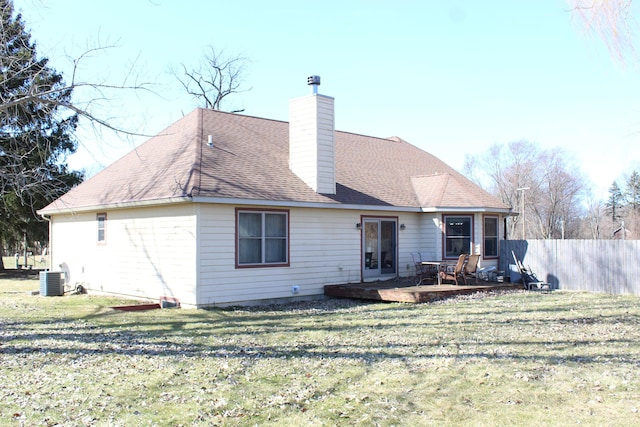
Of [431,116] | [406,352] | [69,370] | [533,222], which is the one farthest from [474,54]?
[533,222]

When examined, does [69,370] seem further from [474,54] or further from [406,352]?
[474,54]

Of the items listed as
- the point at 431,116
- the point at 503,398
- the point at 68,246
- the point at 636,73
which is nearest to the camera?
the point at 503,398

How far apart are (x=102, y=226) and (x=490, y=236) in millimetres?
11795

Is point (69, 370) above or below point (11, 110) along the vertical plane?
below

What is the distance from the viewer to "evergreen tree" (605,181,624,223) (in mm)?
74625

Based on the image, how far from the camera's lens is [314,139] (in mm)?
15219

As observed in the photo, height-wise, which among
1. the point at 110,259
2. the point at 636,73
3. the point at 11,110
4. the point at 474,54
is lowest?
the point at 110,259

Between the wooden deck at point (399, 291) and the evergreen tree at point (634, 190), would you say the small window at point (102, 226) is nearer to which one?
the wooden deck at point (399, 291)

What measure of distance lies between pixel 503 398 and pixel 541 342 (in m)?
3.18

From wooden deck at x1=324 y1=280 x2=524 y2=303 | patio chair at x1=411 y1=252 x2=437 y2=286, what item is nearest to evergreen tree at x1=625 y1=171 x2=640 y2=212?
patio chair at x1=411 y1=252 x2=437 y2=286

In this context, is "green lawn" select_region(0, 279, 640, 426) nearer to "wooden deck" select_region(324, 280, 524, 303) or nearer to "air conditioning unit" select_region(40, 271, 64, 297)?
"wooden deck" select_region(324, 280, 524, 303)

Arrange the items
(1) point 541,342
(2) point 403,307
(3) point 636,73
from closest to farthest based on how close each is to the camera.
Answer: (3) point 636,73 → (1) point 541,342 → (2) point 403,307

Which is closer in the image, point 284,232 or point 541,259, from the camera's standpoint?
point 284,232

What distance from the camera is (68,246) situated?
17.7 metres
